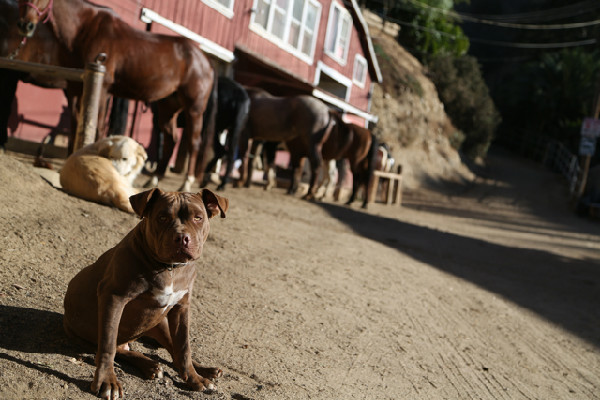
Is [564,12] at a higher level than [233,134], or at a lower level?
higher

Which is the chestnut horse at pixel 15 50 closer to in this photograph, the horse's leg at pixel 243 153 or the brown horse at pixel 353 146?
the horse's leg at pixel 243 153

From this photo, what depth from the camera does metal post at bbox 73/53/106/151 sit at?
6572 millimetres

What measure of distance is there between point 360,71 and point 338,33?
3.74 metres

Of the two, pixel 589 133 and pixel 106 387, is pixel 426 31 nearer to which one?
pixel 589 133

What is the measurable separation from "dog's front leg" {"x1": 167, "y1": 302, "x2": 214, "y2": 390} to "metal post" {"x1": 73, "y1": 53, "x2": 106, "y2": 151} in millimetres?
4189

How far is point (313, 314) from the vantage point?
505cm

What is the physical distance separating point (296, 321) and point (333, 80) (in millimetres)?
19986

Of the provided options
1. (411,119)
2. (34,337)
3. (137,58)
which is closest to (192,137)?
(137,58)

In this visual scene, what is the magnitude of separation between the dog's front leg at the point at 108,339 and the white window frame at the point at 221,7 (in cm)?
1225

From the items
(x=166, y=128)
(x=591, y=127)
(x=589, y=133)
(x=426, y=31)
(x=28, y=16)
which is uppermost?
(x=426, y=31)

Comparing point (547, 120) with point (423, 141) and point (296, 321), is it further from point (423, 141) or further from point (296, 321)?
point (296, 321)

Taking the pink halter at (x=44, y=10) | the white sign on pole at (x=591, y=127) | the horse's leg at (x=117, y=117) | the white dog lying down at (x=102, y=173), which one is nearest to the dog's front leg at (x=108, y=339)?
the white dog lying down at (x=102, y=173)

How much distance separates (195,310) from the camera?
14.9 feet

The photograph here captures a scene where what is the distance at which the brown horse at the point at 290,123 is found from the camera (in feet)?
43.1
